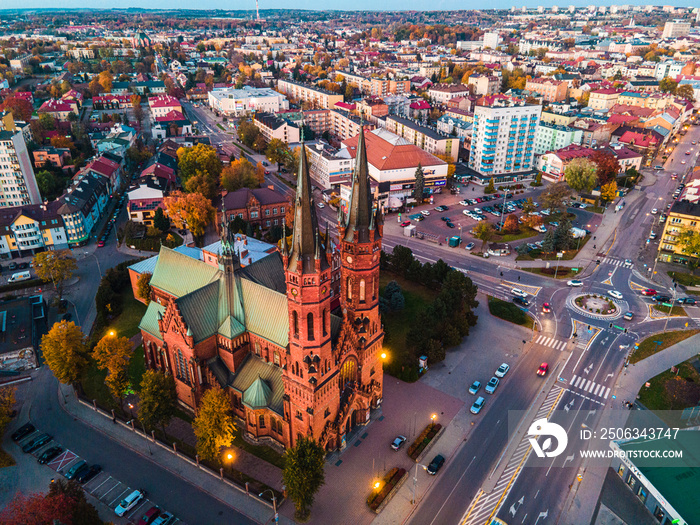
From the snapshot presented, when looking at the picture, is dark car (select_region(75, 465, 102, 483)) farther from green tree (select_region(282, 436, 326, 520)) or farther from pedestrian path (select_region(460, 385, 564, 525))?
pedestrian path (select_region(460, 385, 564, 525))

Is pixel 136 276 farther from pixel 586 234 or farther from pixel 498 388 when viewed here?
pixel 586 234

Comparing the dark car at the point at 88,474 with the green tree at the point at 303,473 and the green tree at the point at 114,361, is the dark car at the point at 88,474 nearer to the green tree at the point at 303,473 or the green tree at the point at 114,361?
the green tree at the point at 114,361

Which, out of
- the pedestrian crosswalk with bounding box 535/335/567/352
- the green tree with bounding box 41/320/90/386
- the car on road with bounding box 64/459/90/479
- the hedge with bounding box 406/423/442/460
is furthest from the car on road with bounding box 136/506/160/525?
the pedestrian crosswalk with bounding box 535/335/567/352

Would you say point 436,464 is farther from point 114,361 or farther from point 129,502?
point 114,361

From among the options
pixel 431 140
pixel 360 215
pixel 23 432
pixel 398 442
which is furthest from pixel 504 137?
pixel 23 432

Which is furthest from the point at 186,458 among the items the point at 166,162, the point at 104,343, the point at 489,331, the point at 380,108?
the point at 380,108

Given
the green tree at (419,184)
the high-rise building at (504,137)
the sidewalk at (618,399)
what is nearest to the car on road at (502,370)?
the sidewalk at (618,399)
